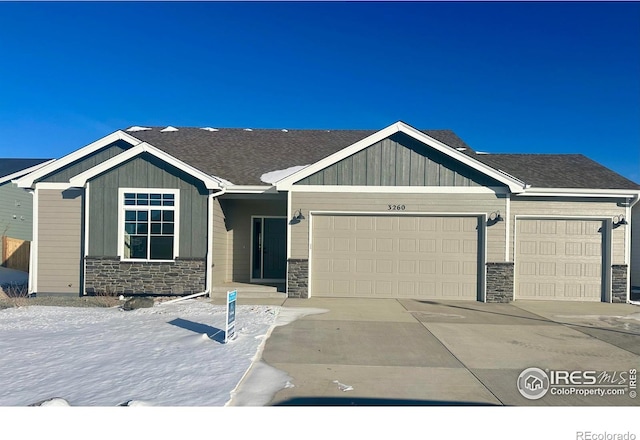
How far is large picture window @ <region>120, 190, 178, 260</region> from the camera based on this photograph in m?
11.5

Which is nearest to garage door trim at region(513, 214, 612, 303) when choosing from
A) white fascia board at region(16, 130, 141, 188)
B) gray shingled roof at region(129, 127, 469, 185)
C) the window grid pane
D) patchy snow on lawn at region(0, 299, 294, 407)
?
gray shingled roof at region(129, 127, 469, 185)

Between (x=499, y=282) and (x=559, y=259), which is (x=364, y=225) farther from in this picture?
(x=559, y=259)

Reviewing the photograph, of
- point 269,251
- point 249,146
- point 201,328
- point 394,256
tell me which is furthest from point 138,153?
point 394,256

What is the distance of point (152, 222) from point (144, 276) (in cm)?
146

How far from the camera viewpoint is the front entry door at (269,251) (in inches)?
549

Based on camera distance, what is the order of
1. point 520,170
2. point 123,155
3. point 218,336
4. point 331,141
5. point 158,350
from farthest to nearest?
point 331,141 < point 520,170 < point 123,155 < point 218,336 < point 158,350

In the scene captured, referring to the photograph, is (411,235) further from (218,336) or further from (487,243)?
(218,336)

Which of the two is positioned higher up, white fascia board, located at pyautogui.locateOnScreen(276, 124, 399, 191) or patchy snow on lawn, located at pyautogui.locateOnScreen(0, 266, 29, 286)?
white fascia board, located at pyautogui.locateOnScreen(276, 124, 399, 191)

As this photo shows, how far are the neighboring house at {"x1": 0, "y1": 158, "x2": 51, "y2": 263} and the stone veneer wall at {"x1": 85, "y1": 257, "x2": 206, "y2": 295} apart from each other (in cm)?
1148

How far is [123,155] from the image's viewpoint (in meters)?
11.4

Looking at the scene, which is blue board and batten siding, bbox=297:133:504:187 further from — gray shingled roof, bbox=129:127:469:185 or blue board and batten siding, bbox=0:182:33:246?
blue board and batten siding, bbox=0:182:33:246

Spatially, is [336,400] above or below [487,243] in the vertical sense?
below
